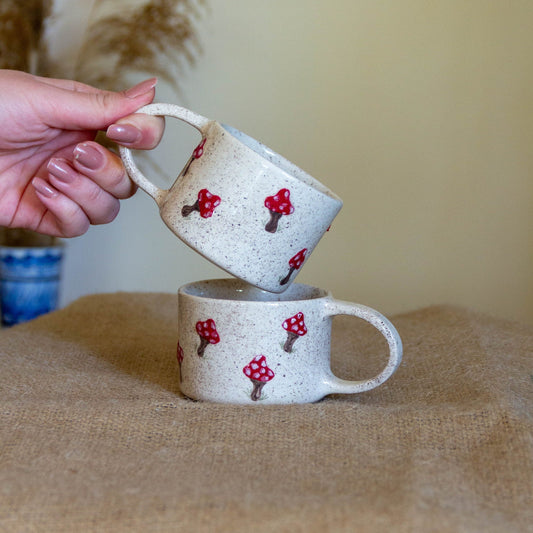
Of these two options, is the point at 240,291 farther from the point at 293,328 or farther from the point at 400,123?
the point at 400,123

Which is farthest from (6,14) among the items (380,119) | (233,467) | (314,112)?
(233,467)

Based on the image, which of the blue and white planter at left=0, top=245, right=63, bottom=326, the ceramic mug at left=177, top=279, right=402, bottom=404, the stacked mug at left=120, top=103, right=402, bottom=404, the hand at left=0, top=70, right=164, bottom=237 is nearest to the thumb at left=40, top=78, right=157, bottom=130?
the hand at left=0, top=70, right=164, bottom=237

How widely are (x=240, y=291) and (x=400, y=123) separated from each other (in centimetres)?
81

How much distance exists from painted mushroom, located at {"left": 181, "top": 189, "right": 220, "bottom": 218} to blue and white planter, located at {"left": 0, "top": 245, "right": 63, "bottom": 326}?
3.06 ft

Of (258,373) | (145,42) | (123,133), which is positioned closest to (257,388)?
(258,373)

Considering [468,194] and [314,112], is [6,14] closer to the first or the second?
[314,112]

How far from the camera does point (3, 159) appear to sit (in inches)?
37.9

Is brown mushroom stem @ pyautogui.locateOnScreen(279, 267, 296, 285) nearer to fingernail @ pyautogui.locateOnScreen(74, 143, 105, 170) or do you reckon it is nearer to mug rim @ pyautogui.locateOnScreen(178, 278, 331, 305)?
mug rim @ pyautogui.locateOnScreen(178, 278, 331, 305)

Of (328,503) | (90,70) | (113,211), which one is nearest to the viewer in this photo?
(328,503)

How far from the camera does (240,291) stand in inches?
31.9

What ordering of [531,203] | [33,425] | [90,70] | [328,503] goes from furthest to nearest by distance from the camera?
1. [90,70]
2. [531,203]
3. [33,425]
4. [328,503]

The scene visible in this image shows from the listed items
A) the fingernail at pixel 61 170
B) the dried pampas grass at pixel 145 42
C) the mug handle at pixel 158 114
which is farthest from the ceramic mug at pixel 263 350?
the dried pampas grass at pixel 145 42

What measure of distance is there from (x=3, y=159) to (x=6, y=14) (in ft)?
2.38

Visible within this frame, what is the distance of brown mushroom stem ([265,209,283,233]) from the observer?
2.11 ft
